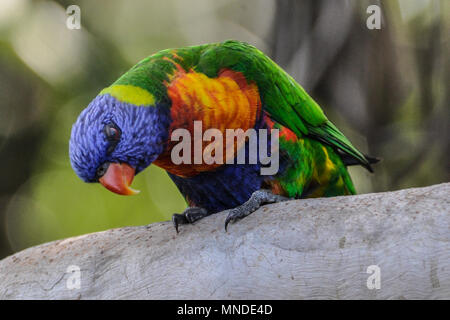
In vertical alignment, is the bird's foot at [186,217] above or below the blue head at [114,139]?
below

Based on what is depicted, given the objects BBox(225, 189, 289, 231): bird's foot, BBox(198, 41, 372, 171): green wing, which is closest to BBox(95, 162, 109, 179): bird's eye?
BBox(225, 189, 289, 231): bird's foot

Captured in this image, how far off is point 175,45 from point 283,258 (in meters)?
3.66

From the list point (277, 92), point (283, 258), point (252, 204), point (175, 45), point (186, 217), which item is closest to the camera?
point (283, 258)

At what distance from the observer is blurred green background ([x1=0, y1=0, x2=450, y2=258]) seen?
158 inches

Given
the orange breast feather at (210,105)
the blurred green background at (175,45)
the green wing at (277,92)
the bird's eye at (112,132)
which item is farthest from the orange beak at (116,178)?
the blurred green background at (175,45)

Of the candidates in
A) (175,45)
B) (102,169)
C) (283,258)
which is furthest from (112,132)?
(175,45)

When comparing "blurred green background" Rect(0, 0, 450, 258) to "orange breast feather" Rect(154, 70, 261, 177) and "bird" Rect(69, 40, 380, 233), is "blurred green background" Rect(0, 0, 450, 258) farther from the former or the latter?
"orange breast feather" Rect(154, 70, 261, 177)

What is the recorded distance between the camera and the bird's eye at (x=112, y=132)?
76.2 inches

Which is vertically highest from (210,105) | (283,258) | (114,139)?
(210,105)

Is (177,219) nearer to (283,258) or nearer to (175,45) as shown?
(283,258)

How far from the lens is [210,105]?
7.27ft

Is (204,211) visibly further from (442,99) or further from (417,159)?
(442,99)

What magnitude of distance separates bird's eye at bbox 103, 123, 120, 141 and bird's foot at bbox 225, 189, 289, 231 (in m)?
0.59

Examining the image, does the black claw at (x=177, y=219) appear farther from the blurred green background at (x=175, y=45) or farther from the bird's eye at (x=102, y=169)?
the blurred green background at (x=175, y=45)
